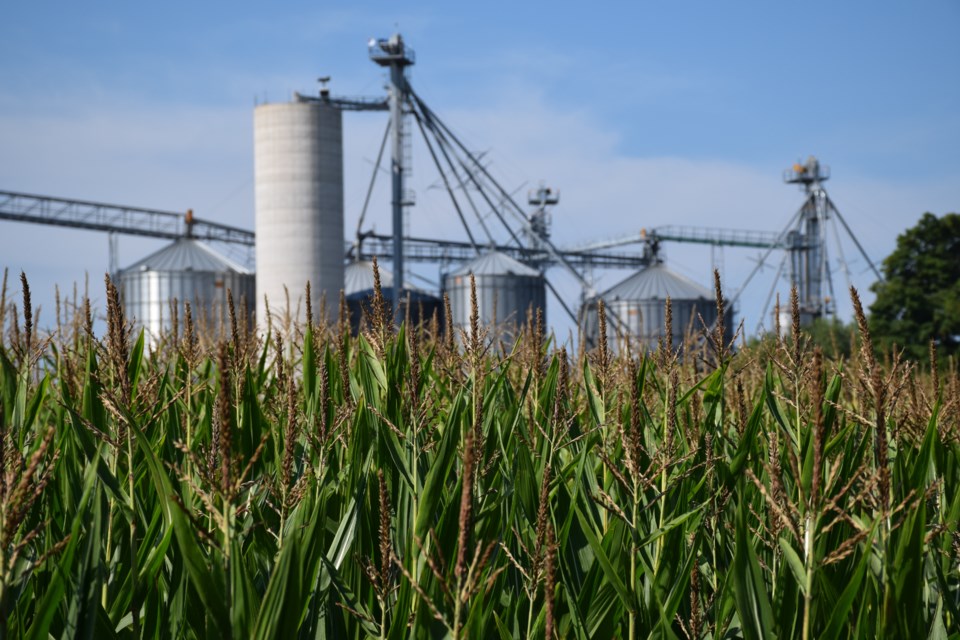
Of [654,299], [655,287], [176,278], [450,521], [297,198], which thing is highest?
[297,198]

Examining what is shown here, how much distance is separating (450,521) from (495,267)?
159 ft

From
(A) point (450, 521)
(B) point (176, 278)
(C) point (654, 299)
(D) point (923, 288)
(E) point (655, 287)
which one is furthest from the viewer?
(E) point (655, 287)

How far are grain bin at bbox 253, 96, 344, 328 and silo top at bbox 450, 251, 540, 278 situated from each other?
856 cm

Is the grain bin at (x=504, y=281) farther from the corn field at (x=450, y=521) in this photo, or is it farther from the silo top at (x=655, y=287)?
the corn field at (x=450, y=521)

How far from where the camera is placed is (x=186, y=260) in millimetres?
50406

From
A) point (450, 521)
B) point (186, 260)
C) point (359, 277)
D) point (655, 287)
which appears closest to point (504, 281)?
point (359, 277)

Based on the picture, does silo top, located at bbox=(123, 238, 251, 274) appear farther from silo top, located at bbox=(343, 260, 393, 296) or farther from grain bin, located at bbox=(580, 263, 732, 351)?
grain bin, located at bbox=(580, 263, 732, 351)

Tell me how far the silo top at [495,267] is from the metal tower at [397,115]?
131 inches

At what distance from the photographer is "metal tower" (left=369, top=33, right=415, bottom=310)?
161 feet

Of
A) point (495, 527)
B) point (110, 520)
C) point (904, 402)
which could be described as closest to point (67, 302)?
point (110, 520)

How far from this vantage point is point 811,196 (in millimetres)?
74000

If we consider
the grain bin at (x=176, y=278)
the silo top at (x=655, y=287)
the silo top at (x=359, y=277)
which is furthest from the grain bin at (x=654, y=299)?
the grain bin at (x=176, y=278)

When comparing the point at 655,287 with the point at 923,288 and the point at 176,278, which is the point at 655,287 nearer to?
the point at 923,288

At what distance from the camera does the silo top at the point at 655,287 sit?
57406mm
